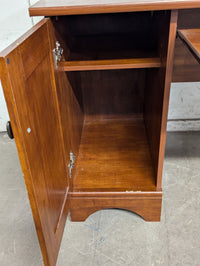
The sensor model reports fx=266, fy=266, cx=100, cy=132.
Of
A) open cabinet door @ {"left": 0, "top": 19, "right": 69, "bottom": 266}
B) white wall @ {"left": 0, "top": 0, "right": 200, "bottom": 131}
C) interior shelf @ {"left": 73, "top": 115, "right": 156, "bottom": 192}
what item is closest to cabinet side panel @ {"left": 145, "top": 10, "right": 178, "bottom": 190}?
interior shelf @ {"left": 73, "top": 115, "right": 156, "bottom": 192}

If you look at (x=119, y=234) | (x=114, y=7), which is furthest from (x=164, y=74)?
(x=119, y=234)

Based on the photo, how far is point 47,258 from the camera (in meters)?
0.81

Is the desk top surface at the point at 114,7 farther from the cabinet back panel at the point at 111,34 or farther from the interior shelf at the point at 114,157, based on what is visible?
the interior shelf at the point at 114,157

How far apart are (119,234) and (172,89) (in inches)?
43.6

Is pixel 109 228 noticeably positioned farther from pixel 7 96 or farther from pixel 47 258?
pixel 7 96

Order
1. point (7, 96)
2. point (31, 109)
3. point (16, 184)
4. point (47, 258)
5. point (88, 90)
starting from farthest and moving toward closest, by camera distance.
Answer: point (88, 90), point (16, 184), point (47, 258), point (31, 109), point (7, 96)

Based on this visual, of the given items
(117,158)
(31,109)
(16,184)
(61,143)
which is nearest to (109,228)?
(117,158)

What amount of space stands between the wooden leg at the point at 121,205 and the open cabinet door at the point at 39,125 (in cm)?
22

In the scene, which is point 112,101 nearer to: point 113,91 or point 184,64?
point 113,91

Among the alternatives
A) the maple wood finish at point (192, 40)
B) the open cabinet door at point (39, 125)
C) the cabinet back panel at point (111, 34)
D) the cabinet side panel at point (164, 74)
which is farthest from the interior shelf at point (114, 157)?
the maple wood finish at point (192, 40)

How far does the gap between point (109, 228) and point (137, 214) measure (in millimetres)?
167

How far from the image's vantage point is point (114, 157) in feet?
4.80

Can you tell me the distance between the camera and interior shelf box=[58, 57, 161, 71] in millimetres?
1009

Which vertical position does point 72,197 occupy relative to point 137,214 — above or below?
above
